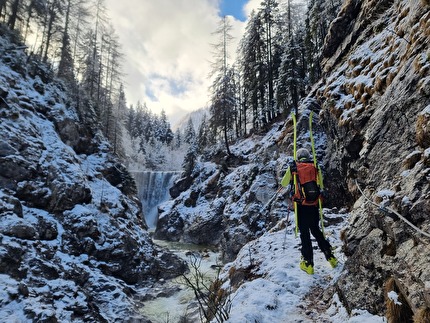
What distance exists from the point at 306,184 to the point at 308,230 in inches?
40.0

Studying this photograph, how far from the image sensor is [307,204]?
19.8 feet

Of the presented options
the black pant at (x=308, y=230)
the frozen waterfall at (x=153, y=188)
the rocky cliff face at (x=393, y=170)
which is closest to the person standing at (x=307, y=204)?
the black pant at (x=308, y=230)

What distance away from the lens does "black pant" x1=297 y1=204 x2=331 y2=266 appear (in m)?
6.04

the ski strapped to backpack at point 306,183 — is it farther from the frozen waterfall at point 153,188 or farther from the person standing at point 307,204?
the frozen waterfall at point 153,188

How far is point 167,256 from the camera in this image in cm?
1936

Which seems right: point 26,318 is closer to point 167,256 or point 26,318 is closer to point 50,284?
point 50,284

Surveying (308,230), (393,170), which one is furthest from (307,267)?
(393,170)

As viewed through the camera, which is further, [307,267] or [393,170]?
[307,267]

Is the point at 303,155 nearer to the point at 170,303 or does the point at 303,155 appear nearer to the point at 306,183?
the point at 306,183

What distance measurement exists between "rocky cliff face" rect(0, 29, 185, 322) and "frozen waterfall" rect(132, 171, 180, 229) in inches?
1015

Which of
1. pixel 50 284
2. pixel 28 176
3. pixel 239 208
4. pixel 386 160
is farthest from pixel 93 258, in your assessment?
pixel 386 160

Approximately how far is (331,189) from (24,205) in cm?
1433

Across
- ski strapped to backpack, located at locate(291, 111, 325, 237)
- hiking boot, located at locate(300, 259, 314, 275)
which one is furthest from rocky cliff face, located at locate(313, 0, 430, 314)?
hiking boot, located at locate(300, 259, 314, 275)

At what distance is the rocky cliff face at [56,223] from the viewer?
1096 centimetres
